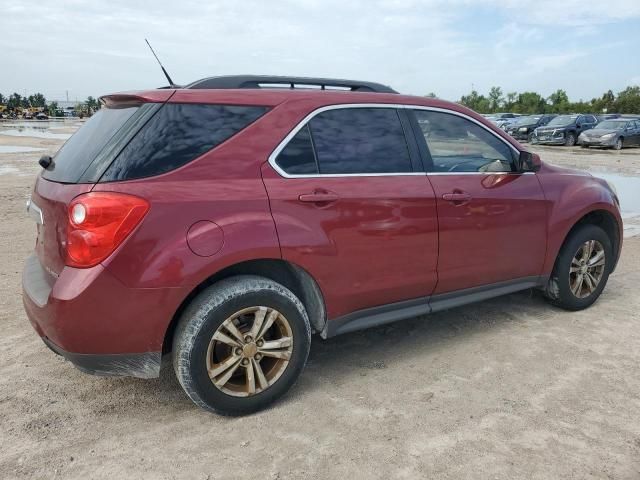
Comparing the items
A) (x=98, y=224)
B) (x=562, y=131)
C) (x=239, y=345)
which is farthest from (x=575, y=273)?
(x=562, y=131)

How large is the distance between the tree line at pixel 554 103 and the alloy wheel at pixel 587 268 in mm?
48600

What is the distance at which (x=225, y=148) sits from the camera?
2.88 m

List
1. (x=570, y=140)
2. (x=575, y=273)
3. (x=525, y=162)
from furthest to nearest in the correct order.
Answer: (x=570, y=140) → (x=575, y=273) → (x=525, y=162)

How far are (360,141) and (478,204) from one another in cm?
98

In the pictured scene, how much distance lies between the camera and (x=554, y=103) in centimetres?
6144

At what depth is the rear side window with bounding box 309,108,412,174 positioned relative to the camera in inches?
125

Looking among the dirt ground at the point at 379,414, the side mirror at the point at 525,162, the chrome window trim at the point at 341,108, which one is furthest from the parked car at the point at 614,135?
the chrome window trim at the point at 341,108

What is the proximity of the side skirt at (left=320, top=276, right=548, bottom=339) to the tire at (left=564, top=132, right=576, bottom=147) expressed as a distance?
2470 cm

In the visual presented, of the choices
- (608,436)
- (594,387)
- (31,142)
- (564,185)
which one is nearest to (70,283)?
(608,436)

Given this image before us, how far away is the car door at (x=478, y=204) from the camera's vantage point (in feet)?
11.8

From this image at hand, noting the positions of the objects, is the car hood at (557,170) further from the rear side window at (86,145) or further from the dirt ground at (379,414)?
the rear side window at (86,145)

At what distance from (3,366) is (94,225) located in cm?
161

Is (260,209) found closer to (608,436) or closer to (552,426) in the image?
(552,426)

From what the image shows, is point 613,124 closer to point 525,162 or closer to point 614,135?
point 614,135
